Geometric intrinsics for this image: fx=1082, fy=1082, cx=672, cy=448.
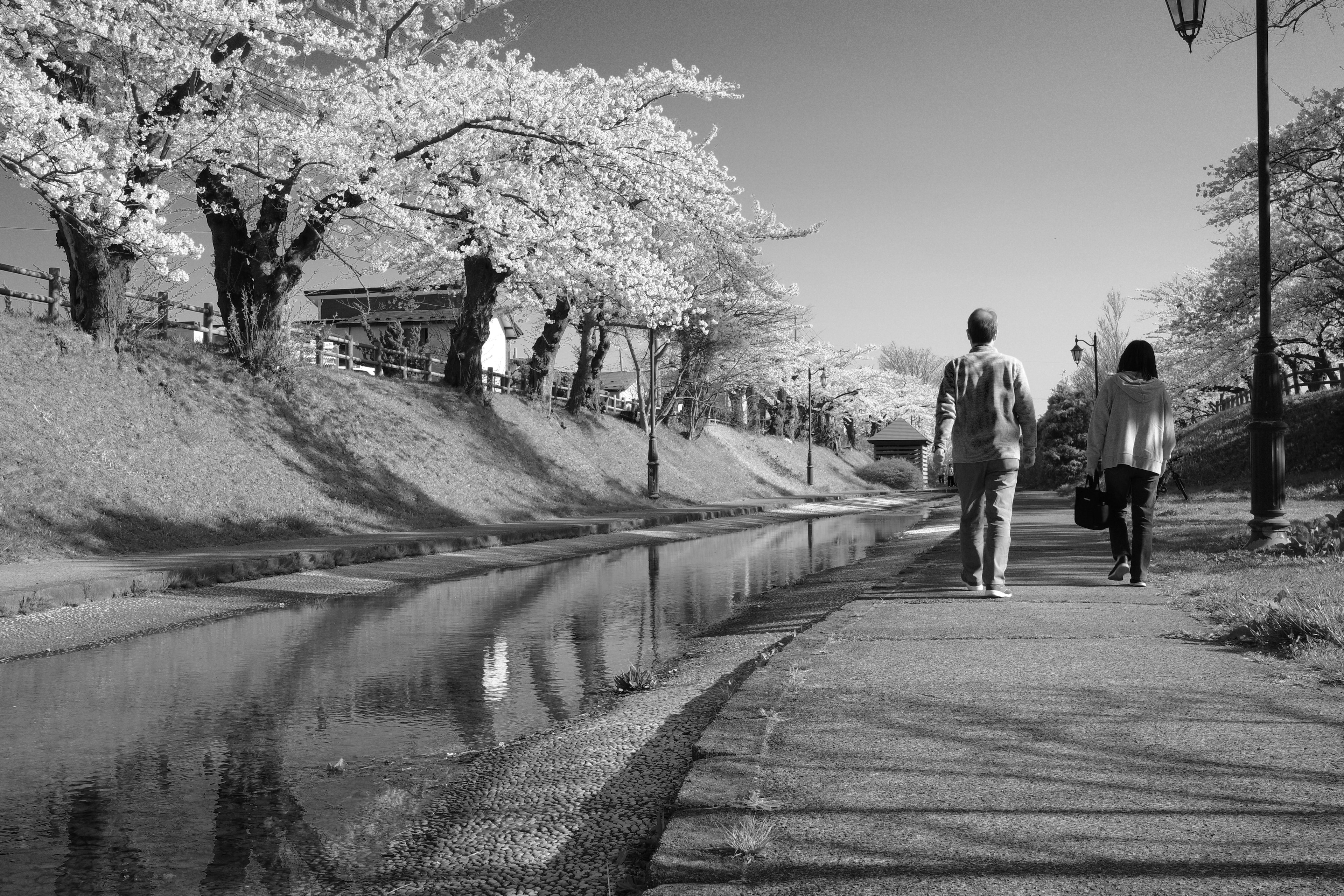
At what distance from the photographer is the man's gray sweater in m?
7.73

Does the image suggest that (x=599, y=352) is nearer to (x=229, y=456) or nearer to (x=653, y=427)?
(x=653, y=427)

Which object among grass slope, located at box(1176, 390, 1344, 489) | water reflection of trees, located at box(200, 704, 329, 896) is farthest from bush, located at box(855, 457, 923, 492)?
water reflection of trees, located at box(200, 704, 329, 896)

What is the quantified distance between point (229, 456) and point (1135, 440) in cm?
1542

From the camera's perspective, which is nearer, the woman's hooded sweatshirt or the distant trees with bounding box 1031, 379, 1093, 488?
the woman's hooded sweatshirt

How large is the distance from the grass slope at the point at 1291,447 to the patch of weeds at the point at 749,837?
29554mm

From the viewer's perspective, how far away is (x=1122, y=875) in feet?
8.29

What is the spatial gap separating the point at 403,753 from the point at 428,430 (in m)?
23.2

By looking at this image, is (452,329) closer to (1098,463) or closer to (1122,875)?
(1098,463)

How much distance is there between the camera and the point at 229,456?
18.9m

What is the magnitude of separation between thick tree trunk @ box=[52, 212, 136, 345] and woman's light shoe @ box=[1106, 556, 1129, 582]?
15899 millimetres

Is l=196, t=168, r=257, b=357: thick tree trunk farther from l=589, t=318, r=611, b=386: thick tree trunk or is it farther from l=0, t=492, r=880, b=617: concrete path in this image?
l=589, t=318, r=611, b=386: thick tree trunk

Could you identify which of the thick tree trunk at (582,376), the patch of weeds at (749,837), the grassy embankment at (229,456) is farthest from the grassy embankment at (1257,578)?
the thick tree trunk at (582,376)

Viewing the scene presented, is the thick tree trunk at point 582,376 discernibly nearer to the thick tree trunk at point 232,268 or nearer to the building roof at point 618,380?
the thick tree trunk at point 232,268

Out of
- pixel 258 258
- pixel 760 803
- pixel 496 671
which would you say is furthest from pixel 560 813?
pixel 258 258
